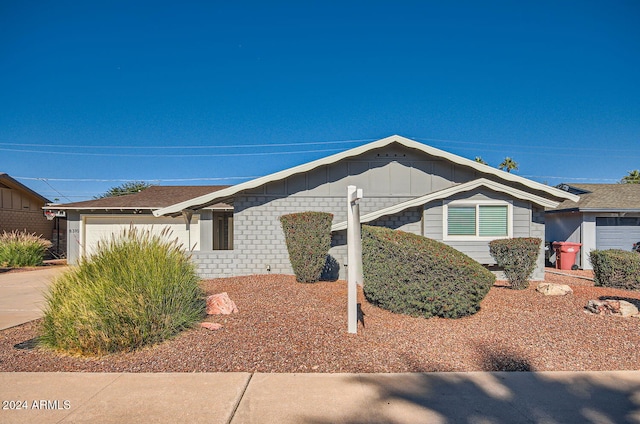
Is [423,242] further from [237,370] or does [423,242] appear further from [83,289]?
[83,289]

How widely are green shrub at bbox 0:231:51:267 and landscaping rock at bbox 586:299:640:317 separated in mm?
21234

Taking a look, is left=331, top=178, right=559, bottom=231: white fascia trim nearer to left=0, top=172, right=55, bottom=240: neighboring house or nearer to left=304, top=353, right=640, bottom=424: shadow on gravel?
left=304, top=353, right=640, bottom=424: shadow on gravel

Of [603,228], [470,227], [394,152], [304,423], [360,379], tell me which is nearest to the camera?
[304,423]

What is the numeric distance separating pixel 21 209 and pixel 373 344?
2451cm

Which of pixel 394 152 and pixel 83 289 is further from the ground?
pixel 394 152

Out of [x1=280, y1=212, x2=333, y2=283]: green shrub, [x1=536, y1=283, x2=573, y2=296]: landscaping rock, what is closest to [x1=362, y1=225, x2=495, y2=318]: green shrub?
[x1=536, y1=283, x2=573, y2=296]: landscaping rock

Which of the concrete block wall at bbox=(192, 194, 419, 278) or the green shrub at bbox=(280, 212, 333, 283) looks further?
the concrete block wall at bbox=(192, 194, 419, 278)

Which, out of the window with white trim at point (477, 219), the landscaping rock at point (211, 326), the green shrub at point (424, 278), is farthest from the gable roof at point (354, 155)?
the landscaping rock at point (211, 326)

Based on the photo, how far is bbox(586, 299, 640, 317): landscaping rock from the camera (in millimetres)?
6650

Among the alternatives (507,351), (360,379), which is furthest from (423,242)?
(360,379)

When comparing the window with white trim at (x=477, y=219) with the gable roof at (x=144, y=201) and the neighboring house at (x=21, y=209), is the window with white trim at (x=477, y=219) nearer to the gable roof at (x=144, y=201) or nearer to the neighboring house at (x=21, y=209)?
the gable roof at (x=144, y=201)

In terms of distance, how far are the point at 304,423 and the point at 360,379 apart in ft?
3.51

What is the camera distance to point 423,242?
22.4 feet

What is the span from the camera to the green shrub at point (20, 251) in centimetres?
1762
